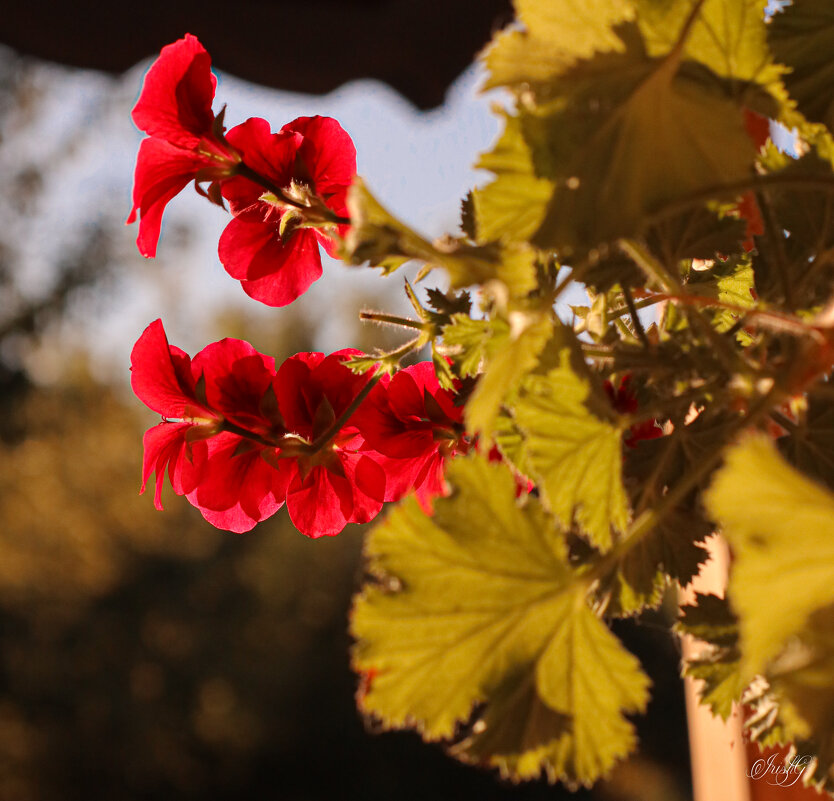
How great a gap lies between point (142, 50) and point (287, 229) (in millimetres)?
1062

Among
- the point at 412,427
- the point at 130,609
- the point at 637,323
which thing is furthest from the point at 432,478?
the point at 130,609

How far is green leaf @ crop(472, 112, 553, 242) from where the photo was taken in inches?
8.2

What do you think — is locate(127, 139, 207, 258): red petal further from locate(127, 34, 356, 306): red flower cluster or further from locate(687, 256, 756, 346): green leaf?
locate(687, 256, 756, 346): green leaf

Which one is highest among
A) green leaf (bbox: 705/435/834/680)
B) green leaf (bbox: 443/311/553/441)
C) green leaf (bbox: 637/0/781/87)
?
green leaf (bbox: 637/0/781/87)

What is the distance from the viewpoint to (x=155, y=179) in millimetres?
334

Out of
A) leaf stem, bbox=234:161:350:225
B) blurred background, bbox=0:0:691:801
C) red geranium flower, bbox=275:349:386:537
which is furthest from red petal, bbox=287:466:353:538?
blurred background, bbox=0:0:691:801

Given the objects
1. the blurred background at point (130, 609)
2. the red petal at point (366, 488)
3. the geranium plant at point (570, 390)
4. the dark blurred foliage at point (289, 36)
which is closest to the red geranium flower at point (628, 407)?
the geranium plant at point (570, 390)

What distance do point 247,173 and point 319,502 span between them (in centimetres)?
15

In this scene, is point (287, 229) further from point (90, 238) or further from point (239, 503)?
point (90, 238)

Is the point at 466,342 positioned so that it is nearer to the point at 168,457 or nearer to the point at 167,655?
the point at 168,457

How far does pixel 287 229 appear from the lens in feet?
1.16

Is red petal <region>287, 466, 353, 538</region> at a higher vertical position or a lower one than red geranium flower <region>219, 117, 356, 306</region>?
lower

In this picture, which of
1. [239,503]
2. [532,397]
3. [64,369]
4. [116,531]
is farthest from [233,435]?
[64,369]

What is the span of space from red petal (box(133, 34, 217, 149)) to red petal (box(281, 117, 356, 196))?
38mm
